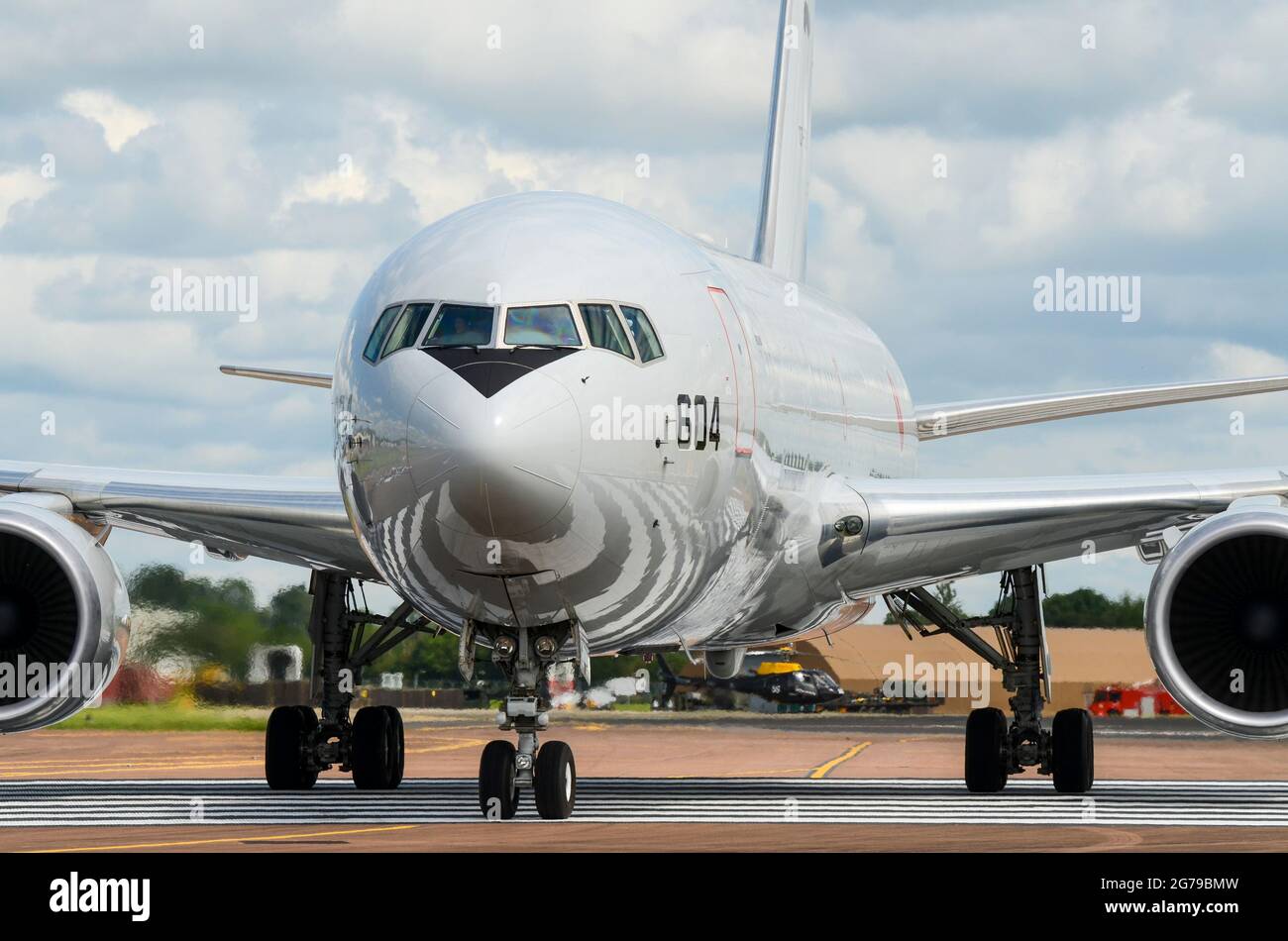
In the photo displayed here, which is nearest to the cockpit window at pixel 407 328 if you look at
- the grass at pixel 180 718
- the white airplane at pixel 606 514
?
the white airplane at pixel 606 514

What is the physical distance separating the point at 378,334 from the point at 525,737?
276 centimetres

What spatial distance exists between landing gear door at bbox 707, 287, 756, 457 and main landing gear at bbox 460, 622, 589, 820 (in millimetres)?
1789

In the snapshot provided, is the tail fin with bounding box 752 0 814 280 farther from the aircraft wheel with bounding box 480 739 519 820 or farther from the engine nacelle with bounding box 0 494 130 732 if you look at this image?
the aircraft wheel with bounding box 480 739 519 820

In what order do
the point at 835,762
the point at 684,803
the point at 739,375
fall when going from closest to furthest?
the point at 739,375
the point at 684,803
the point at 835,762

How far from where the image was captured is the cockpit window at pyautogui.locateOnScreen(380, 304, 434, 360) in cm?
1243

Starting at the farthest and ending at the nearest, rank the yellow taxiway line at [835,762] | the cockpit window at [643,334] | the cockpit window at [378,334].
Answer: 1. the yellow taxiway line at [835,762]
2. the cockpit window at [643,334]
3. the cockpit window at [378,334]

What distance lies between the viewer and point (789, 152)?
26.8 metres

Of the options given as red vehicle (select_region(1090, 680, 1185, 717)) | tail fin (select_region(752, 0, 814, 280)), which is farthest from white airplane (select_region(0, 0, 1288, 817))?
red vehicle (select_region(1090, 680, 1185, 717))

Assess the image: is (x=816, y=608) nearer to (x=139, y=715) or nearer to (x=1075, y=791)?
(x=1075, y=791)

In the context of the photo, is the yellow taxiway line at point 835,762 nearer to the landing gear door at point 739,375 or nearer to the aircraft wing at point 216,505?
the aircraft wing at point 216,505

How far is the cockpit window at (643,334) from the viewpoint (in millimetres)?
12781

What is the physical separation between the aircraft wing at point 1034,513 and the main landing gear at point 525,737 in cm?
389

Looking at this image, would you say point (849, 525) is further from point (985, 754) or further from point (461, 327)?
point (461, 327)

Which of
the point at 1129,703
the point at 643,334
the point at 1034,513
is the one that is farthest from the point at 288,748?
the point at 1129,703
